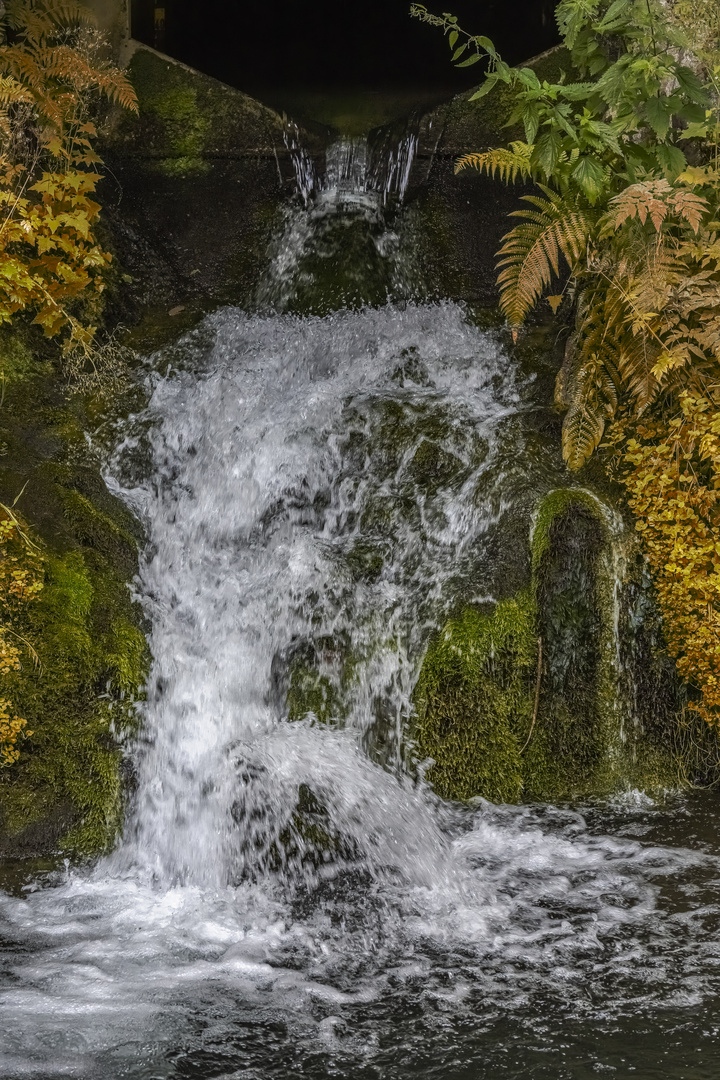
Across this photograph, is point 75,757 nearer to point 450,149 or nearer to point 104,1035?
point 104,1035

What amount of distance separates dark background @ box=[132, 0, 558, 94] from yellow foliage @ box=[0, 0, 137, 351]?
3119 mm

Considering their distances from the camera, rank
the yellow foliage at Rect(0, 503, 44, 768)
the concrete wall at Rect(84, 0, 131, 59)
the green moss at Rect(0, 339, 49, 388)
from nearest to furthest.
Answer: the yellow foliage at Rect(0, 503, 44, 768)
the green moss at Rect(0, 339, 49, 388)
the concrete wall at Rect(84, 0, 131, 59)

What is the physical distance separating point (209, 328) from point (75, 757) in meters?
→ 3.65

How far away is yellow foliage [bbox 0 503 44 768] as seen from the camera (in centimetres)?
425

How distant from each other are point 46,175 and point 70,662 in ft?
11.0

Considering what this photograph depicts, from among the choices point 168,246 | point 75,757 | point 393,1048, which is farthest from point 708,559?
point 168,246

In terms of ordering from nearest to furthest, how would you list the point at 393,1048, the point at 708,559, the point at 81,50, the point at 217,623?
the point at 393,1048 < the point at 708,559 < the point at 217,623 < the point at 81,50

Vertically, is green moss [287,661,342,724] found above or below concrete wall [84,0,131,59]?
below

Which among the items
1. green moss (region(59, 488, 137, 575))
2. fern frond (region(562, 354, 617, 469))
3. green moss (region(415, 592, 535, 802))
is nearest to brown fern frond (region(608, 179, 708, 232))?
fern frond (region(562, 354, 617, 469))

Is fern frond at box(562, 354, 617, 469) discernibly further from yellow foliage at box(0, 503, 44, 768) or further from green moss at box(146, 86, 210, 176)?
green moss at box(146, 86, 210, 176)

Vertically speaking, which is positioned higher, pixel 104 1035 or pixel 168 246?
pixel 168 246

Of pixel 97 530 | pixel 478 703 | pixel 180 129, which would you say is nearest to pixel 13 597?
pixel 97 530

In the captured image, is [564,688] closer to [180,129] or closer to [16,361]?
[16,361]

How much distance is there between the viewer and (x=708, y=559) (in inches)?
185
